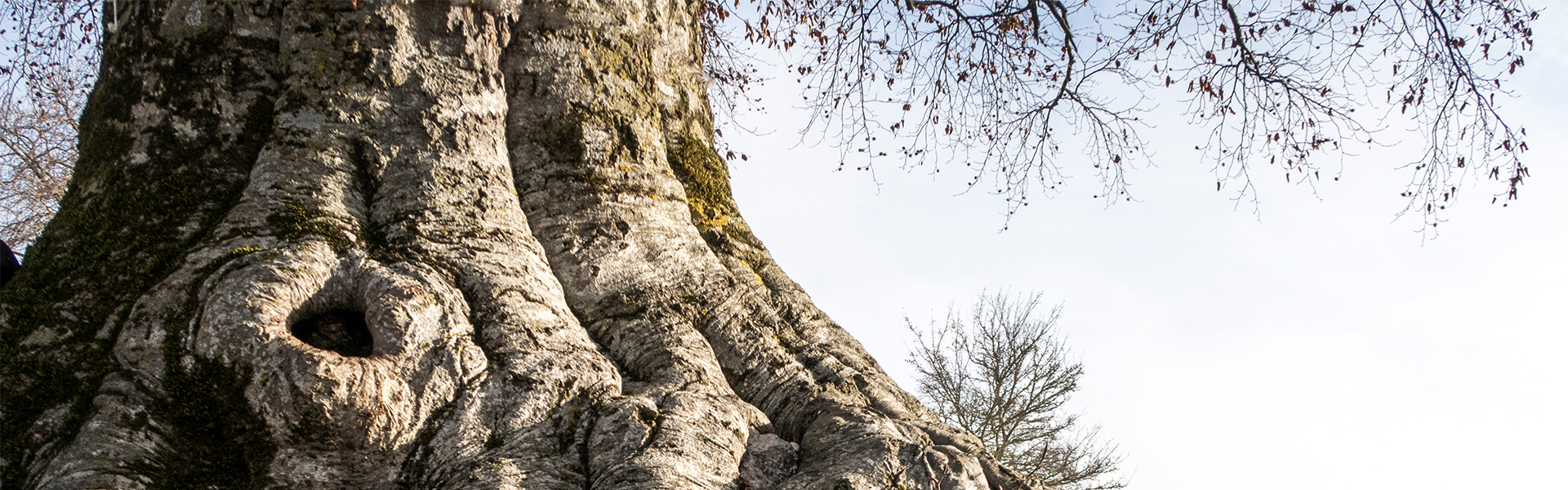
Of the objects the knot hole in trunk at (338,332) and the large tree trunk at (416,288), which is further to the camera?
the knot hole in trunk at (338,332)

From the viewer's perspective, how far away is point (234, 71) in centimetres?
324

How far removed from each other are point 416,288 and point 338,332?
0.32 m

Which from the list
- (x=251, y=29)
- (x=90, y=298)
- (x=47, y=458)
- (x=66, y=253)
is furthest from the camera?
(x=251, y=29)

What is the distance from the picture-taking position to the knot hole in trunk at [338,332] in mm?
2617

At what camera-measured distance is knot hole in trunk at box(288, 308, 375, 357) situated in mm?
2617

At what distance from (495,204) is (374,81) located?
2.28 ft

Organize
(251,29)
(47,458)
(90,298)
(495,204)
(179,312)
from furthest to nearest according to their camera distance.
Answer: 1. (251,29)
2. (495,204)
3. (90,298)
4. (179,312)
5. (47,458)

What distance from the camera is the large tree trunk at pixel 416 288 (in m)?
2.35

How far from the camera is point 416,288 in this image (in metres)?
2.58

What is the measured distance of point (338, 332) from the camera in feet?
8.73

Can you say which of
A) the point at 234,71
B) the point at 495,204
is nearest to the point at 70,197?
the point at 234,71

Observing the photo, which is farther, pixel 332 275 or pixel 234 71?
pixel 234 71

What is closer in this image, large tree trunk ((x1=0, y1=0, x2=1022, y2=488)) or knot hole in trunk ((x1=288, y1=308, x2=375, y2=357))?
large tree trunk ((x1=0, y1=0, x2=1022, y2=488))

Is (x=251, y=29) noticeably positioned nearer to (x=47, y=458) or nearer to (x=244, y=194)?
(x=244, y=194)
